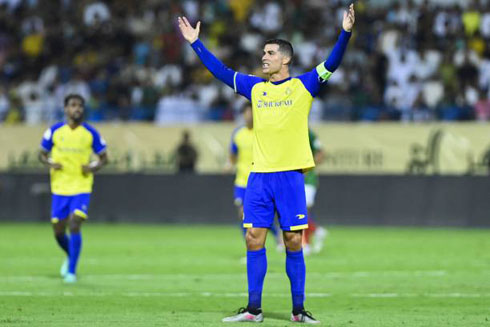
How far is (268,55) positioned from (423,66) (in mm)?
16913

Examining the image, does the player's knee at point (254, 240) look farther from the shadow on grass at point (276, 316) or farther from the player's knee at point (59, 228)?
the player's knee at point (59, 228)

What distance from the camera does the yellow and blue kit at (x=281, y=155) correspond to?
31.7 feet

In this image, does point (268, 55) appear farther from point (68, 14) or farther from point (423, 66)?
point (68, 14)

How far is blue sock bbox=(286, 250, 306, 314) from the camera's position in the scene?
31.5ft

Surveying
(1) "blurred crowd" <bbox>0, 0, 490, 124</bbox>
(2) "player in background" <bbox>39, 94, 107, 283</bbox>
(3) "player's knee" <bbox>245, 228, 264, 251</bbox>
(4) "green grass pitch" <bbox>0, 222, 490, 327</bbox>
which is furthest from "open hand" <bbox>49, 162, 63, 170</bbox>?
(1) "blurred crowd" <bbox>0, 0, 490, 124</bbox>

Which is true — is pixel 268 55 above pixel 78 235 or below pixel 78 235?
above

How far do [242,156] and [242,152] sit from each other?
0.30ft

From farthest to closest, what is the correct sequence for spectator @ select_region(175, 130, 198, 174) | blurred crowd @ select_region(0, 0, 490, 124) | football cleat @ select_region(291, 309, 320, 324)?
blurred crowd @ select_region(0, 0, 490, 124), spectator @ select_region(175, 130, 198, 174), football cleat @ select_region(291, 309, 320, 324)

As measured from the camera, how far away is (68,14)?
2952 cm

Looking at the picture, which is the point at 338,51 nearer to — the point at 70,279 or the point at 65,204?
the point at 70,279

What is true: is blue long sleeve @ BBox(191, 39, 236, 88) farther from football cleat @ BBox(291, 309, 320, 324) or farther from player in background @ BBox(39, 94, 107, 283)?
player in background @ BBox(39, 94, 107, 283)

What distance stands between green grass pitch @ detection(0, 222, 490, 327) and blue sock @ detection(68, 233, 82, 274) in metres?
0.27

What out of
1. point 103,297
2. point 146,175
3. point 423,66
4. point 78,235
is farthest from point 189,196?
point 103,297

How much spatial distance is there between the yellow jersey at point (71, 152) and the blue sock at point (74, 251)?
67 cm
